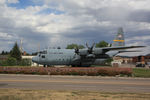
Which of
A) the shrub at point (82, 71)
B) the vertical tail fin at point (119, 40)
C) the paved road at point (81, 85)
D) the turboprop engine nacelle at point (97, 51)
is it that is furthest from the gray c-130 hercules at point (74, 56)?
the paved road at point (81, 85)

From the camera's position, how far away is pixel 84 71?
22.2m

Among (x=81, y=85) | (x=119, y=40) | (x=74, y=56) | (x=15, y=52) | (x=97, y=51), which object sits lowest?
(x=81, y=85)

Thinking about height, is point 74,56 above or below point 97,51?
below

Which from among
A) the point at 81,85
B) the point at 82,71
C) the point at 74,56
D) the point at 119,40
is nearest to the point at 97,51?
the point at 74,56

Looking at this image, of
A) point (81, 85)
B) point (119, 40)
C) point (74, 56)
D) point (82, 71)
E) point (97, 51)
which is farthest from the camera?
point (119, 40)

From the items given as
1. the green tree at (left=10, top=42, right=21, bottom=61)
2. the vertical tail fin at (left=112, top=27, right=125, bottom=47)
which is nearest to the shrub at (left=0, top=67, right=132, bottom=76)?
the vertical tail fin at (left=112, top=27, right=125, bottom=47)

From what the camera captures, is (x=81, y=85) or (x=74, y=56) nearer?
(x=81, y=85)

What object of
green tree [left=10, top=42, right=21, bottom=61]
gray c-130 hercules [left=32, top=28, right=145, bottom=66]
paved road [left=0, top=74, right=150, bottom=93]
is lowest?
paved road [left=0, top=74, right=150, bottom=93]

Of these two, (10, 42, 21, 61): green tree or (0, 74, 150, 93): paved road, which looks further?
(10, 42, 21, 61): green tree

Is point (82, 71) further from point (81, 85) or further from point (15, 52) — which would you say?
point (15, 52)

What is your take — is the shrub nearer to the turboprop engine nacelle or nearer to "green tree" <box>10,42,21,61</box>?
the turboprop engine nacelle

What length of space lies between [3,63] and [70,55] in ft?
54.4

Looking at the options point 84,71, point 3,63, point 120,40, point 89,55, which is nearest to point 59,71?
point 84,71

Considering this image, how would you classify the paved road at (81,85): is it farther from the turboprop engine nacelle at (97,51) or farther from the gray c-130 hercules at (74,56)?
the turboprop engine nacelle at (97,51)
